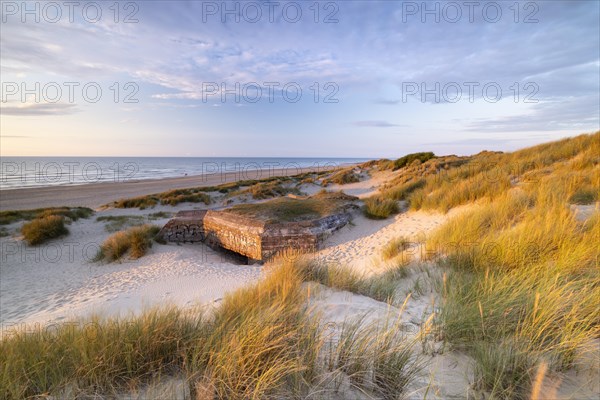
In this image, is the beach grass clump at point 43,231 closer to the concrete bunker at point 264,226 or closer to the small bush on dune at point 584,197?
the concrete bunker at point 264,226

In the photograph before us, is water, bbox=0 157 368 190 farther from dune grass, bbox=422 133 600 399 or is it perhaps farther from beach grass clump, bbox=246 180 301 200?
dune grass, bbox=422 133 600 399

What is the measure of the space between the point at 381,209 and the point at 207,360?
846 centimetres

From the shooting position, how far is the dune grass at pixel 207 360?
5.97 feet

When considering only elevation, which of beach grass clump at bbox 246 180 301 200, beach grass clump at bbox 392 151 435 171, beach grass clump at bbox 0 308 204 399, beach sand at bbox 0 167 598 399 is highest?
beach grass clump at bbox 392 151 435 171

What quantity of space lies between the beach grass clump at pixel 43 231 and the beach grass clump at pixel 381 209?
37.9 ft

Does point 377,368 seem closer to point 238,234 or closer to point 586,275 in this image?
point 586,275

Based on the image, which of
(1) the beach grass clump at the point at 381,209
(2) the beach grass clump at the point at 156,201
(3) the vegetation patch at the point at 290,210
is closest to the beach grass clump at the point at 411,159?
(1) the beach grass clump at the point at 381,209

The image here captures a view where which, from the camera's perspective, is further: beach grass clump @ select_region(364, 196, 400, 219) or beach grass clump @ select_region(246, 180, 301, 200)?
beach grass clump @ select_region(246, 180, 301, 200)

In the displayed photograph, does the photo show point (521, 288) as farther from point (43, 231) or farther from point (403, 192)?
point (43, 231)

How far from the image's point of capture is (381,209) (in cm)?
976

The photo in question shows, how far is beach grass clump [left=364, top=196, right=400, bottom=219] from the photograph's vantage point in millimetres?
9672

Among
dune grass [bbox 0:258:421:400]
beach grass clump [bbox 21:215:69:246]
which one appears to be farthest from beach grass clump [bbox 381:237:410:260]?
beach grass clump [bbox 21:215:69:246]

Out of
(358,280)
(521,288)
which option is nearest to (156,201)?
(358,280)

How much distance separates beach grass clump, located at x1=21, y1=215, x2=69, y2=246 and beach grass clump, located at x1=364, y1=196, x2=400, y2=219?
11.5 m
